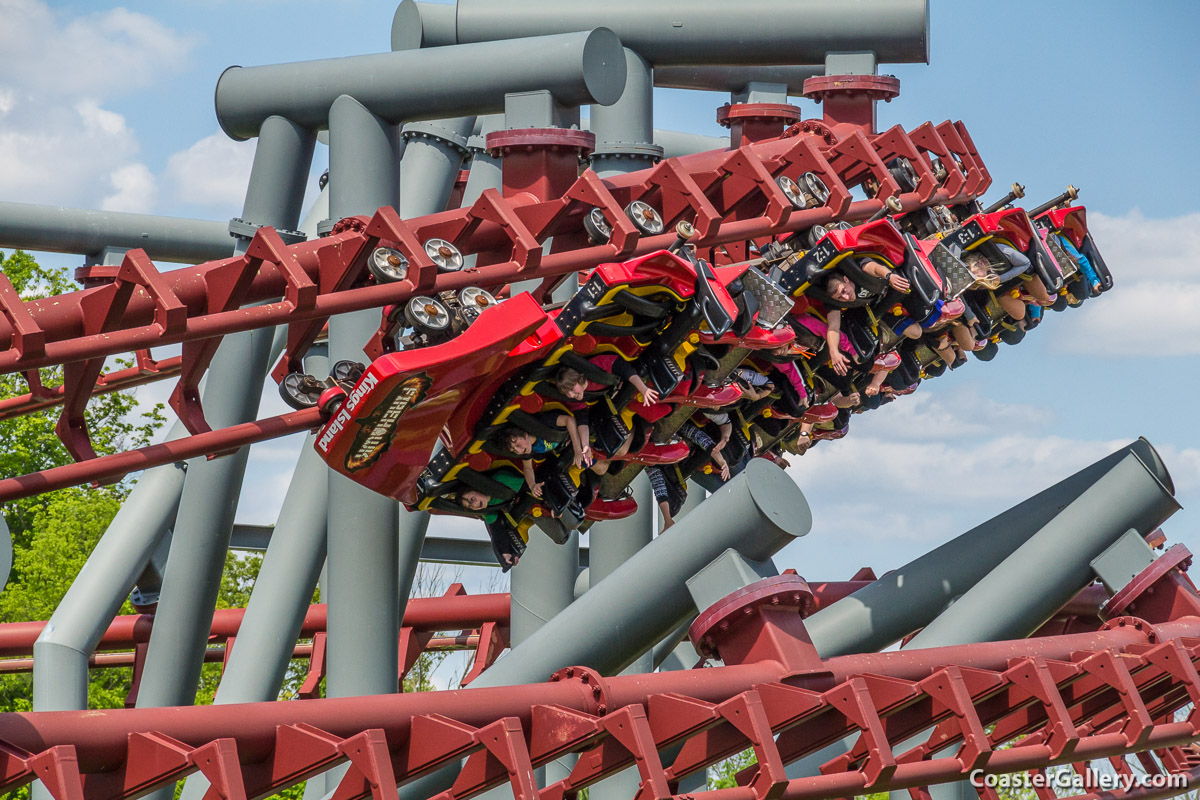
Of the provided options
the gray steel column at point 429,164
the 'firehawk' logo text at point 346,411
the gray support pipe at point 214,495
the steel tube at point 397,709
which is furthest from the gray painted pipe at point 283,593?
the steel tube at point 397,709

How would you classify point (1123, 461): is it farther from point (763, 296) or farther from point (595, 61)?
point (595, 61)

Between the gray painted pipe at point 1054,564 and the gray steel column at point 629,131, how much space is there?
10.4 feet

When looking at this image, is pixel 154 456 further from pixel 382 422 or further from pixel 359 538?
pixel 359 538

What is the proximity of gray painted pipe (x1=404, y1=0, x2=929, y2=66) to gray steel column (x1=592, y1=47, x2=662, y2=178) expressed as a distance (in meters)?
0.14

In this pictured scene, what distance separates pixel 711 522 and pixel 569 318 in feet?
4.83

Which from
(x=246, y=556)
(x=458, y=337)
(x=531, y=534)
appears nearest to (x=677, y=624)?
(x=458, y=337)

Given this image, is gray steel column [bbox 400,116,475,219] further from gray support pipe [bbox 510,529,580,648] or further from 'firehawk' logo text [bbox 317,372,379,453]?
'firehawk' logo text [bbox 317,372,379,453]

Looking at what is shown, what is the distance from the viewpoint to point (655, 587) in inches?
221

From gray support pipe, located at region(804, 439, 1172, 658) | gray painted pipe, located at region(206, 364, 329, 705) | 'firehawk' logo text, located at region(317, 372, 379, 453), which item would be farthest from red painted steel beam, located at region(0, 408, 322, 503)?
gray support pipe, located at region(804, 439, 1172, 658)

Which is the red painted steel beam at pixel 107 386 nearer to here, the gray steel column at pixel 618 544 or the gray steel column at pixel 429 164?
the gray steel column at pixel 429 164

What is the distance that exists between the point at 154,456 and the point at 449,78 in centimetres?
227

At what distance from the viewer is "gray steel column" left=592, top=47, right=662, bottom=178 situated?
902 cm

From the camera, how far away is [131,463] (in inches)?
251

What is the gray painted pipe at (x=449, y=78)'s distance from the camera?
730cm
